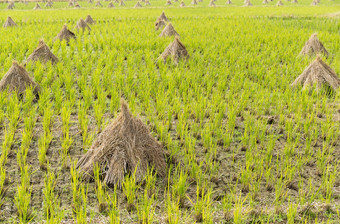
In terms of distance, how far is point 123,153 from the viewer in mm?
2441

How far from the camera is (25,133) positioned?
2.89 m

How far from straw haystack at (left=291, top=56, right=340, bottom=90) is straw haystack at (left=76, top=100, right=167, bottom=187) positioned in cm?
287

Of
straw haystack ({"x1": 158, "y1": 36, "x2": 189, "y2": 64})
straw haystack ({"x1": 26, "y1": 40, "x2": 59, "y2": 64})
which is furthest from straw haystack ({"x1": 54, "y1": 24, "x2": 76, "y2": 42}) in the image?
straw haystack ({"x1": 158, "y1": 36, "x2": 189, "y2": 64})

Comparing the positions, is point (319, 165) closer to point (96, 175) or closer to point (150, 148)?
point (150, 148)

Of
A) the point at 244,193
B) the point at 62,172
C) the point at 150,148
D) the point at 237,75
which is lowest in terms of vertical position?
the point at 244,193

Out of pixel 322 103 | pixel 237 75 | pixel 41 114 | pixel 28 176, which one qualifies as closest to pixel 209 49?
pixel 237 75

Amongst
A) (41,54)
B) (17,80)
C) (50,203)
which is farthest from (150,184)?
(41,54)

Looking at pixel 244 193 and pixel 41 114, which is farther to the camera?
pixel 41 114

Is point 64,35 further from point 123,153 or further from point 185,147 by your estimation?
point 123,153

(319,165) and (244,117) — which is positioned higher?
(244,117)

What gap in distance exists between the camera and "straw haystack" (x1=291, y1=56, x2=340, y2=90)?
Answer: 4.45 metres

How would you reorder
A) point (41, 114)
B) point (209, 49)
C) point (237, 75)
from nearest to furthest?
point (41, 114) → point (237, 75) → point (209, 49)

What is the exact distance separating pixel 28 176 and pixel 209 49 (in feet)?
16.3

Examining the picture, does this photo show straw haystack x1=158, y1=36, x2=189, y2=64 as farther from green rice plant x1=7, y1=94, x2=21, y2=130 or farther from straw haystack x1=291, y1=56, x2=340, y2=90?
green rice plant x1=7, y1=94, x2=21, y2=130
